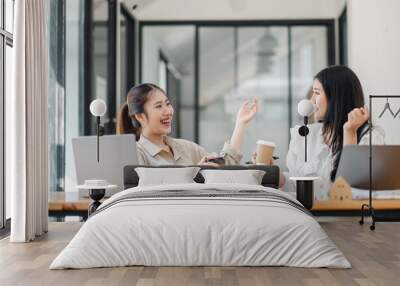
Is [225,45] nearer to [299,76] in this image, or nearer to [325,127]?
[299,76]

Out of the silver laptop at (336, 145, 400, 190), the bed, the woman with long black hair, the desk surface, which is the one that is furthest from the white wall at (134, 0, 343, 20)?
the bed

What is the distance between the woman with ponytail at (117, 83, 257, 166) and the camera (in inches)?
256

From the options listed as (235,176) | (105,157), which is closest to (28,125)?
(105,157)

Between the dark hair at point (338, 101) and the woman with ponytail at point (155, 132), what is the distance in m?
0.94

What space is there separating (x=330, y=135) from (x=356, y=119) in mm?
303

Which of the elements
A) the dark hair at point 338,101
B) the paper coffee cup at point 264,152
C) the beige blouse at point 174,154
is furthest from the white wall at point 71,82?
the dark hair at point 338,101

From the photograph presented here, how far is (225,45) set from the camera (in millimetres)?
8242

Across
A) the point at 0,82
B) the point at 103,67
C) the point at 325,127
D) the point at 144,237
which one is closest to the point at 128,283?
the point at 144,237

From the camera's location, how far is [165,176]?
5961mm

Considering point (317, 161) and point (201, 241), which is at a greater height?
point (317, 161)

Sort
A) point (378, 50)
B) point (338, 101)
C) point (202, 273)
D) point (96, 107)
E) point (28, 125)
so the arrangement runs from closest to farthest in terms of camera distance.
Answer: point (202, 273) < point (28, 125) < point (96, 107) < point (338, 101) < point (378, 50)

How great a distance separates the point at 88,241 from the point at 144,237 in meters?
0.34

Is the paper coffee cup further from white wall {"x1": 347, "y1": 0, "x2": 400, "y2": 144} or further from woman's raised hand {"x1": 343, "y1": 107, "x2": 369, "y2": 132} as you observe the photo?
white wall {"x1": 347, "y1": 0, "x2": 400, "y2": 144}

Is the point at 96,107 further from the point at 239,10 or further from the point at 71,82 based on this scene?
the point at 239,10
